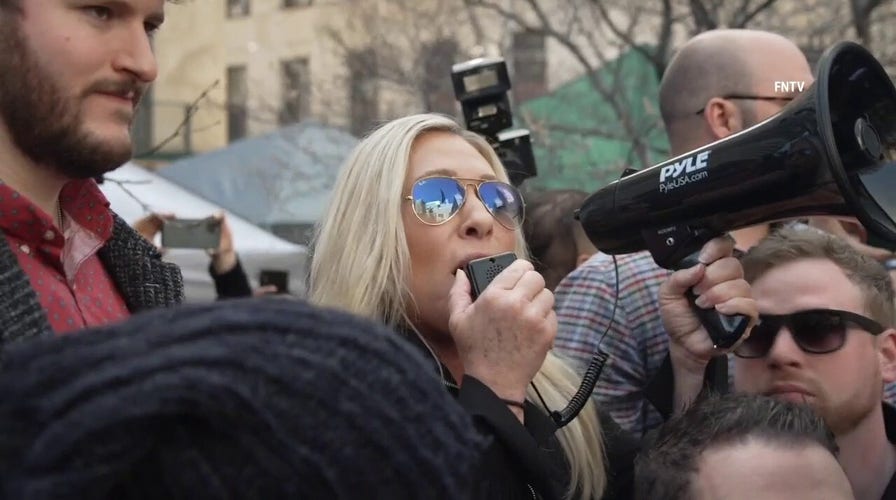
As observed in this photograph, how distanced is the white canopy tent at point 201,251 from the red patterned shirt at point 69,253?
16.0 feet

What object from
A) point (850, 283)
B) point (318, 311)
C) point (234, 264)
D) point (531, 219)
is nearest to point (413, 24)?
point (234, 264)

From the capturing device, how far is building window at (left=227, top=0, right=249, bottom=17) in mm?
21672

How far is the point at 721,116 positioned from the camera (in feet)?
9.98

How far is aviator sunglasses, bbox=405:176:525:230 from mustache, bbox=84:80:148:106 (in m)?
0.76

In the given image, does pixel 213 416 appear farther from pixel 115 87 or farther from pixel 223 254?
pixel 223 254

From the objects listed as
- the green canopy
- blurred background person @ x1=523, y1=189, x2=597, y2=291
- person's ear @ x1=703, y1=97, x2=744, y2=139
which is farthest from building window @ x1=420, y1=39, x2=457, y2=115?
person's ear @ x1=703, y1=97, x2=744, y2=139

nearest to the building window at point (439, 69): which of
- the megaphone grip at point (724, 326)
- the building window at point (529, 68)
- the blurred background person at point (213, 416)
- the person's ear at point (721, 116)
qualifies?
the building window at point (529, 68)

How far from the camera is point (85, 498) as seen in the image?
88 cm

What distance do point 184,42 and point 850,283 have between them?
852 inches

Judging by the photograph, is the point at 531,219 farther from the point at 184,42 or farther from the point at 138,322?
the point at 184,42

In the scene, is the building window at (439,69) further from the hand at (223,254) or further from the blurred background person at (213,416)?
the blurred background person at (213,416)

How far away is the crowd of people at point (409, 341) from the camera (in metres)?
0.90

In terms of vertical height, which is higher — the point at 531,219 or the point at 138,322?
the point at 138,322

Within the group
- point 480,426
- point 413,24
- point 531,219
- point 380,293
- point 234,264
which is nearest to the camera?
point 480,426
